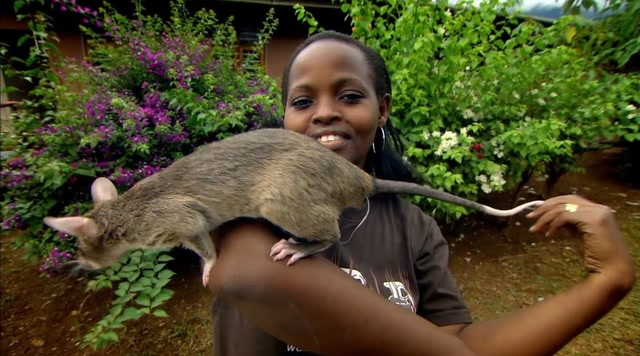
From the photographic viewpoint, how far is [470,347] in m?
1.35

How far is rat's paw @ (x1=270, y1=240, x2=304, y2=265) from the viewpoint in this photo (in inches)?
49.2

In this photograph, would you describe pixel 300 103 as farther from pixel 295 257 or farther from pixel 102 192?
pixel 102 192

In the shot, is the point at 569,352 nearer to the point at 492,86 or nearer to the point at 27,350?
the point at 492,86

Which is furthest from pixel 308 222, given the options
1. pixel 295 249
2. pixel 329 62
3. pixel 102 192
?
pixel 102 192

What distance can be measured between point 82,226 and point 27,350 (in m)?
2.54

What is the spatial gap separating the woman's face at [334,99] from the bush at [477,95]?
2079mm

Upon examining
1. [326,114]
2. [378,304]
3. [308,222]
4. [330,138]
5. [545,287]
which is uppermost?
[326,114]

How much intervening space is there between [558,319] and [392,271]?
587 millimetres

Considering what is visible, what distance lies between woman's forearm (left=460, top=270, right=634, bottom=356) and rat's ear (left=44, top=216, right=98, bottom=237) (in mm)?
1757

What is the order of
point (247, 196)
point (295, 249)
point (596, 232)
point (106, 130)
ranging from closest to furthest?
1. point (596, 232)
2. point (295, 249)
3. point (247, 196)
4. point (106, 130)

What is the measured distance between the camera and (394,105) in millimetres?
4078

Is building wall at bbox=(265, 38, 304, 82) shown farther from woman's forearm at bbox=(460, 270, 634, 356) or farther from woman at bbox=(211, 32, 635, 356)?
woman's forearm at bbox=(460, 270, 634, 356)

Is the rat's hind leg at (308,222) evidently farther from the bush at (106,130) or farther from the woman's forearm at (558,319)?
the bush at (106,130)

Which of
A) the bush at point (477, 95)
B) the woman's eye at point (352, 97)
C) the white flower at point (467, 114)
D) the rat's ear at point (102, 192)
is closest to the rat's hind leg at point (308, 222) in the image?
the woman's eye at point (352, 97)
